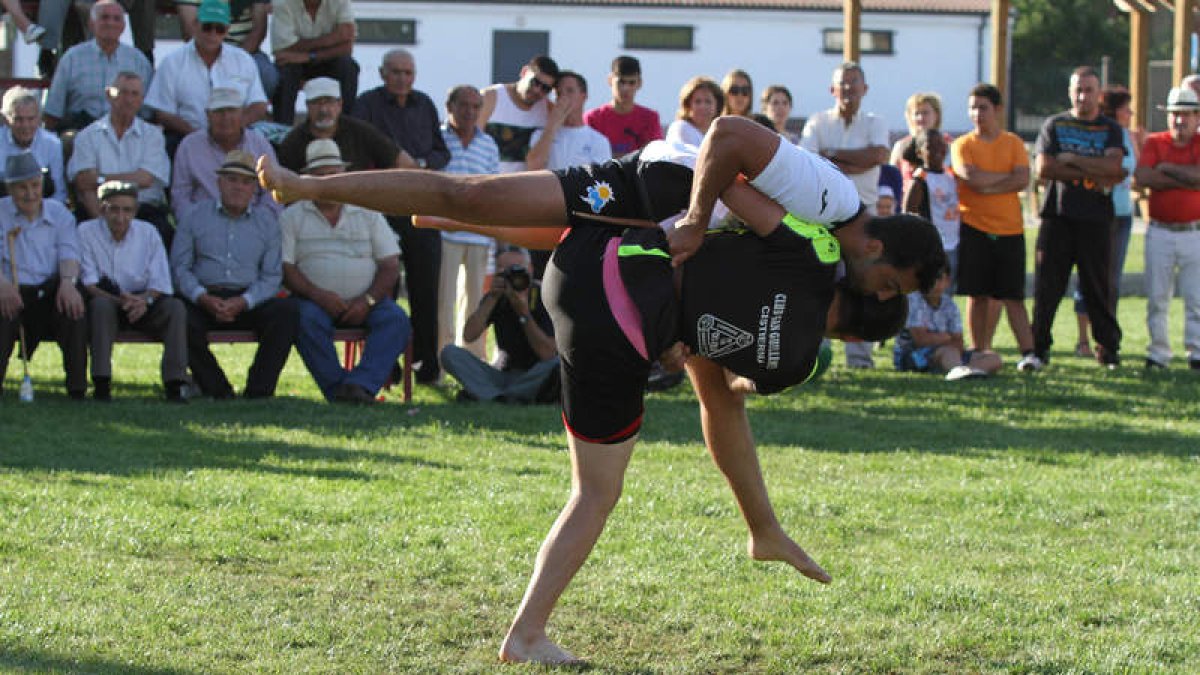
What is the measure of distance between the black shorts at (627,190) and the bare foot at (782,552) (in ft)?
4.26

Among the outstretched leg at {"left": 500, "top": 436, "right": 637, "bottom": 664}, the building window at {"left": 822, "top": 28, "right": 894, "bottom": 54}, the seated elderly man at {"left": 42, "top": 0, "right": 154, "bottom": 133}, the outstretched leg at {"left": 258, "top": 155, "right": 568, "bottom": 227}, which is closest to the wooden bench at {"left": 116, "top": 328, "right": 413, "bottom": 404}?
the seated elderly man at {"left": 42, "top": 0, "right": 154, "bottom": 133}

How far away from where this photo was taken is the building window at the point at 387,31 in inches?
1695

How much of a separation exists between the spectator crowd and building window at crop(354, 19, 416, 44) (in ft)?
97.7

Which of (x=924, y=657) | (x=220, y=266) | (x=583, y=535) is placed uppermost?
(x=220, y=266)

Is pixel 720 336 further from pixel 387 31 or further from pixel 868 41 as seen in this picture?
pixel 868 41

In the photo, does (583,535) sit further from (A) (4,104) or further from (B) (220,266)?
(A) (4,104)

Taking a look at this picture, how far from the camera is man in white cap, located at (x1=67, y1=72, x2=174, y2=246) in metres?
11.0

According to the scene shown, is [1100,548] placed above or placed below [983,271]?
below

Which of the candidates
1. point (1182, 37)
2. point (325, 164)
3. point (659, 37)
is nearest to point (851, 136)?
point (325, 164)

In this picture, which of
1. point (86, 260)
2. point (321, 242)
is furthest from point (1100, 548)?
point (86, 260)

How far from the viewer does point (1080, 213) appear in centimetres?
1295

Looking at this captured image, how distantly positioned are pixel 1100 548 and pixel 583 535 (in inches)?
108

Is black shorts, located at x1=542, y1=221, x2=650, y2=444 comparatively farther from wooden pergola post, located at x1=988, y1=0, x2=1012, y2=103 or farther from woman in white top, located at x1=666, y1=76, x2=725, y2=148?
wooden pergola post, located at x1=988, y1=0, x2=1012, y2=103

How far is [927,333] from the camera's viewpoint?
1286cm
